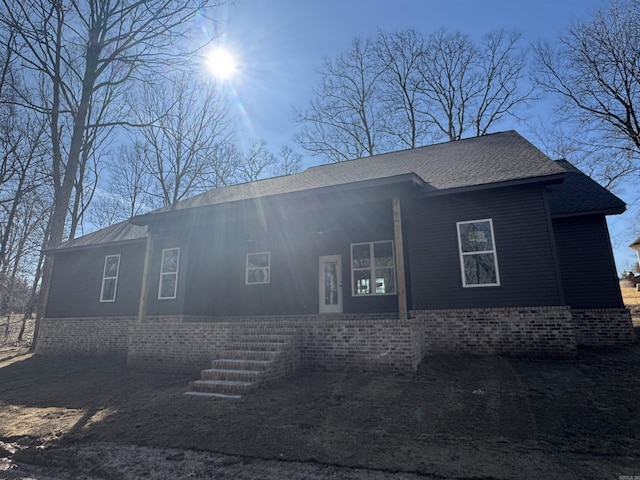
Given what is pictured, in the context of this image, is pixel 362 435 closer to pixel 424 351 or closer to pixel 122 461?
pixel 122 461

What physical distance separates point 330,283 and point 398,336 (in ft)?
13.5

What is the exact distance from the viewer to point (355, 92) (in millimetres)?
22844

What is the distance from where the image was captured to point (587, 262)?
30.4ft

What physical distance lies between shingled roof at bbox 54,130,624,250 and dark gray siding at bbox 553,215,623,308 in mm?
512

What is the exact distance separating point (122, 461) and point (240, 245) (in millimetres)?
8218

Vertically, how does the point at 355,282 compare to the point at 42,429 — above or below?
above

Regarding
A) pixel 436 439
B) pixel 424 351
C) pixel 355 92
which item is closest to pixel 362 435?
pixel 436 439

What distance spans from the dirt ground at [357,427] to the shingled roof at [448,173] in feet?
12.9

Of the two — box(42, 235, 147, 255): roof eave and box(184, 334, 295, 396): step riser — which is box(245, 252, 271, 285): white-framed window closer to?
box(184, 334, 295, 396): step riser

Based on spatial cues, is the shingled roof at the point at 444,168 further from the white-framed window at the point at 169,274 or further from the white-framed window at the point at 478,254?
the white-framed window at the point at 169,274

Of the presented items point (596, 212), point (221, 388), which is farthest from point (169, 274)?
point (596, 212)

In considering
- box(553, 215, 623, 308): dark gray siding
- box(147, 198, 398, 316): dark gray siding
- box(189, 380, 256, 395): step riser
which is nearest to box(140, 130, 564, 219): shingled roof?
box(147, 198, 398, 316): dark gray siding

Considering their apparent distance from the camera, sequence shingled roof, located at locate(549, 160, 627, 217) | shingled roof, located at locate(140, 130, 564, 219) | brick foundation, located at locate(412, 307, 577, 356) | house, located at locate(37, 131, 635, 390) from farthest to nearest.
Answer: shingled roof, located at locate(549, 160, 627, 217)
shingled roof, located at locate(140, 130, 564, 219)
house, located at locate(37, 131, 635, 390)
brick foundation, located at locate(412, 307, 577, 356)

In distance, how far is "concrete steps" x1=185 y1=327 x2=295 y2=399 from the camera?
20.7ft
